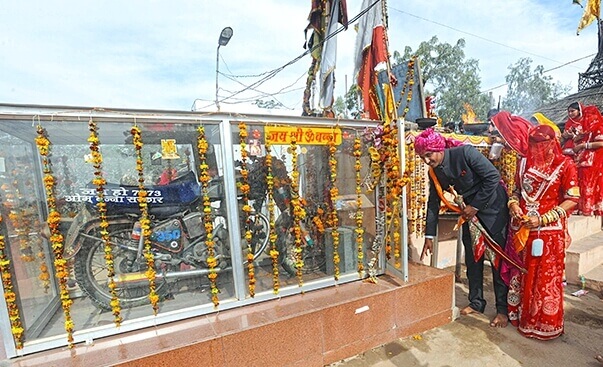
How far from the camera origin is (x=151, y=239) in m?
2.80

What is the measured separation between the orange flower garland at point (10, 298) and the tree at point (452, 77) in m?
26.5

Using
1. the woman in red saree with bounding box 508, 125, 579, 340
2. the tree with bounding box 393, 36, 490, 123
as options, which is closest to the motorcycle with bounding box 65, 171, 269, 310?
the woman in red saree with bounding box 508, 125, 579, 340

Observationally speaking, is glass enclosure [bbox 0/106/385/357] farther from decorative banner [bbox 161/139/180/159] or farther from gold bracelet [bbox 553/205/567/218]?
gold bracelet [bbox 553/205/567/218]

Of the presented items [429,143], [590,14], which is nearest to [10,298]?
[429,143]

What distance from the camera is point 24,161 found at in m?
2.20

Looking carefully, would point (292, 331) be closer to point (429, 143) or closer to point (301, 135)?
point (301, 135)

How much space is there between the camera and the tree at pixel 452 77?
968 inches

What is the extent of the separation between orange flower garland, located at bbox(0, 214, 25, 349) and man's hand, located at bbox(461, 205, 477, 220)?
12.5 ft

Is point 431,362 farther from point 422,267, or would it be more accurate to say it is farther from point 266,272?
point 266,272

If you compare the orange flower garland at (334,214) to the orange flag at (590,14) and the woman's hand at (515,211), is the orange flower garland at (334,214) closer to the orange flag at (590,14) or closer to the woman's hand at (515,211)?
the woman's hand at (515,211)

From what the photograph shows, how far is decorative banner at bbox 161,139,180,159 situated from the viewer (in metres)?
2.46

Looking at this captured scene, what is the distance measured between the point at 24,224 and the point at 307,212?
2250mm

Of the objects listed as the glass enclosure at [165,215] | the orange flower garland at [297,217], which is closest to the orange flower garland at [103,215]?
the glass enclosure at [165,215]

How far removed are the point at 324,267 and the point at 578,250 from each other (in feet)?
12.7
